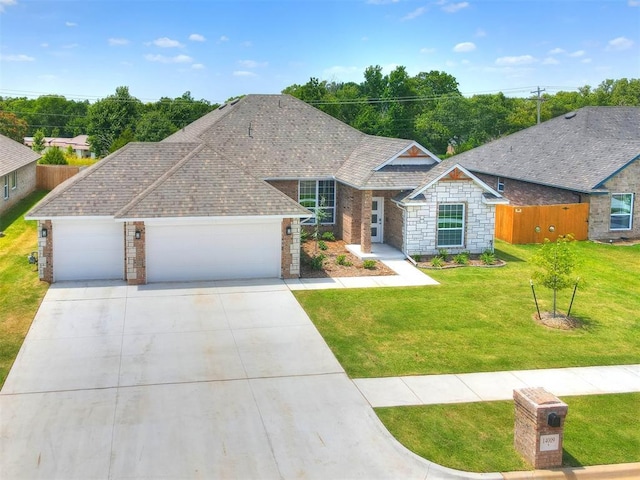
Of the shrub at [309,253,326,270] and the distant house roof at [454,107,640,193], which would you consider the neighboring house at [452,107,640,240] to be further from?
the shrub at [309,253,326,270]

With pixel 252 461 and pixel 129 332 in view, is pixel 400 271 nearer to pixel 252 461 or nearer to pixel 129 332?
pixel 129 332

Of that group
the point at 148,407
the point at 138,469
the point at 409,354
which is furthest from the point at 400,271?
the point at 138,469

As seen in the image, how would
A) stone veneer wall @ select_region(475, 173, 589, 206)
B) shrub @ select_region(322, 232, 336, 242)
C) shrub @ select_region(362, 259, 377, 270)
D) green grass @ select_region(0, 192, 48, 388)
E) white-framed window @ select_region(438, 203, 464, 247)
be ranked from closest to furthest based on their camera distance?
green grass @ select_region(0, 192, 48, 388) < shrub @ select_region(362, 259, 377, 270) < white-framed window @ select_region(438, 203, 464, 247) < shrub @ select_region(322, 232, 336, 242) < stone veneer wall @ select_region(475, 173, 589, 206)

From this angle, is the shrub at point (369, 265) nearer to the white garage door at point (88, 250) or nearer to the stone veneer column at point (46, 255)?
the white garage door at point (88, 250)

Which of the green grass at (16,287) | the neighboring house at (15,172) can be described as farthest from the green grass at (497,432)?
the neighboring house at (15,172)

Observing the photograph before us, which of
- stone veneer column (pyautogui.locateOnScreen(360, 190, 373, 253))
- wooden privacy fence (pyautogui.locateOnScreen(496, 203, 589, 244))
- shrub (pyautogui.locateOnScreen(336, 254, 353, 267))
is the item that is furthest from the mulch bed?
wooden privacy fence (pyautogui.locateOnScreen(496, 203, 589, 244))

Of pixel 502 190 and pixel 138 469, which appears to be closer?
pixel 138 469

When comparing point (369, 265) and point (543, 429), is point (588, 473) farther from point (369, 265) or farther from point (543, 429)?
point (369, 265)

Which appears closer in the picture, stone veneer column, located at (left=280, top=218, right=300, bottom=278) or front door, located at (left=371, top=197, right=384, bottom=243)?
stone veneer column, located at (left=280, top=218, right=300, bottom=278)
